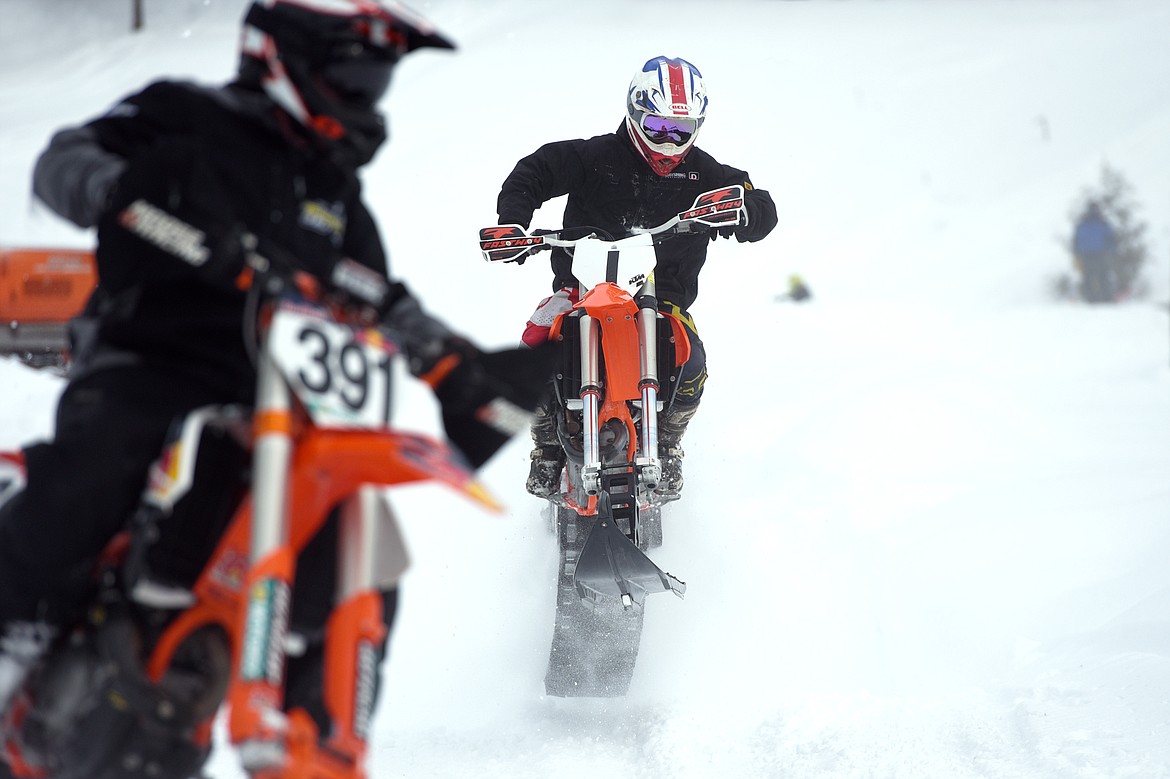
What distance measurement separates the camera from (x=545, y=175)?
5496 mm

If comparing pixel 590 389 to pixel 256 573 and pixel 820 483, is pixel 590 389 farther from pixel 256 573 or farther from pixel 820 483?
pixel 256 573

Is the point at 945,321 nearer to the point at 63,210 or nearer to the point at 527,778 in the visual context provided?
the point at 527,778

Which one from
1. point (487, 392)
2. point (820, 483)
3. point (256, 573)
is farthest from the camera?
point (820, 483)

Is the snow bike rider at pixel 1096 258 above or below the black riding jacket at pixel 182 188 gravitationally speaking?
above

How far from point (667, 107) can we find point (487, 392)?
2.88 metres

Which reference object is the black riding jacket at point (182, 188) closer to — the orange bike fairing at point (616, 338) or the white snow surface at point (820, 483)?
the white snow surface at point (820, 483)

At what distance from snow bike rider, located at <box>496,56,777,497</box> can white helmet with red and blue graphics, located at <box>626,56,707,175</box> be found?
0.4 inches

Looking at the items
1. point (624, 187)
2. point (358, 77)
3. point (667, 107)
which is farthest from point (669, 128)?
point (358, 77)

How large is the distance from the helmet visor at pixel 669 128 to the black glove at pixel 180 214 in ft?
9.98

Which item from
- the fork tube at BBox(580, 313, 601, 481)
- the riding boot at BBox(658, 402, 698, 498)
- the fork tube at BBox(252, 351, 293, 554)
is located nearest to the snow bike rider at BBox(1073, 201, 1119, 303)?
the riding boot at BBox(658, 402, 698, 498)

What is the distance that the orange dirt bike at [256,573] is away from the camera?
7.16 feet

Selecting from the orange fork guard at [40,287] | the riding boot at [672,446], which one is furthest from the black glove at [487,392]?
the riding boot at [672,446]

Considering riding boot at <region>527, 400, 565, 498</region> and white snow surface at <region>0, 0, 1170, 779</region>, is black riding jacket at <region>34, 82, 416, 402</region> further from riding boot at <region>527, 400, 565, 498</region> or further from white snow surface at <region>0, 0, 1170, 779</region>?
riding boot at <region>527, 400, 565, 498</region>

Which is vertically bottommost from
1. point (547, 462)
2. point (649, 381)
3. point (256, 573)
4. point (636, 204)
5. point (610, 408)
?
point (256, 573)
